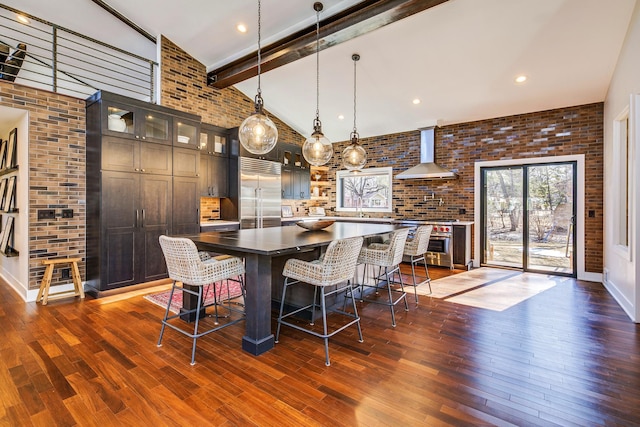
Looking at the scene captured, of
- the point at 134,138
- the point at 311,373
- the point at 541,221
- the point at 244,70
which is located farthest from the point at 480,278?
the point at 134,138

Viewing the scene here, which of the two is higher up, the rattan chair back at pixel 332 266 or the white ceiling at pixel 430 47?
the white ceiling at pixel 430 47

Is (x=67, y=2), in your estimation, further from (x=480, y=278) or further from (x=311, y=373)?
(x=480, y=278)

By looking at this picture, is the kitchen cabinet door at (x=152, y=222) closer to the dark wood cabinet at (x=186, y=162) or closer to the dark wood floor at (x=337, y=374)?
the dark wood cabinet at (x=186, y=162)

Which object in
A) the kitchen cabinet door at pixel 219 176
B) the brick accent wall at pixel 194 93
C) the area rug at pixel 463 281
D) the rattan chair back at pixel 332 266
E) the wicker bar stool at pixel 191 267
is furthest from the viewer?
the kitchen cabinet door at pixel 219 176

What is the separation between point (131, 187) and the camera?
4355 millimetres

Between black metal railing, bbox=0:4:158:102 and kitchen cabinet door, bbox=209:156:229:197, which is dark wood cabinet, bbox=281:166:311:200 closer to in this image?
kitchen cabinet door, bbox=209:156:229:197

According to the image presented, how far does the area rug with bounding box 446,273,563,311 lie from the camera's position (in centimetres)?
386

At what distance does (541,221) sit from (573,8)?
343 centimetres

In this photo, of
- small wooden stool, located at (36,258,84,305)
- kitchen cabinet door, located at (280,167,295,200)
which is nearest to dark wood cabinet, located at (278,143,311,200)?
kitchen cabinet door, located at (280,167,295,200)

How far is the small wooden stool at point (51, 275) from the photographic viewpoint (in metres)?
3.80

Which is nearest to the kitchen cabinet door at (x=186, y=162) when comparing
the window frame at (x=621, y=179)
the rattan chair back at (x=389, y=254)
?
the rattan chair back at (x=389, y=254)

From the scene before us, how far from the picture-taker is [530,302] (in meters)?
3.90

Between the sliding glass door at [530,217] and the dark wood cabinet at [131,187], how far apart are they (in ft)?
18.3

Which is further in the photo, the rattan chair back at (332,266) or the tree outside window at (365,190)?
the tree outside window at (365,190)
